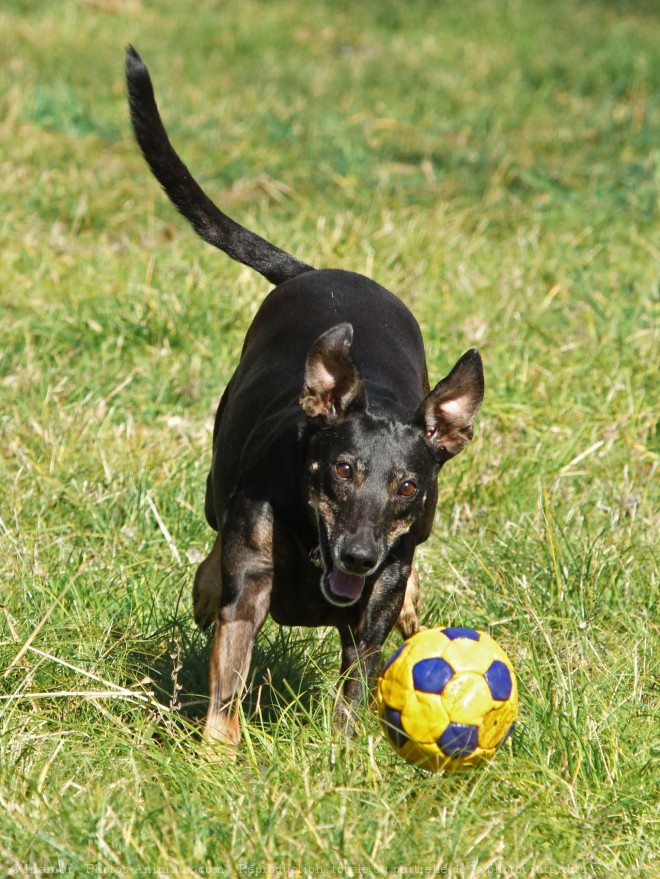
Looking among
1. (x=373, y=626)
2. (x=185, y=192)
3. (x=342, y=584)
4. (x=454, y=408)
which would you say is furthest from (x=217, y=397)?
(x=342, y=584)

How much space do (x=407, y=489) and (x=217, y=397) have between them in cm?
238

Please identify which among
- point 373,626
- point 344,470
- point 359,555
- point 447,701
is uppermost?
point 344,470

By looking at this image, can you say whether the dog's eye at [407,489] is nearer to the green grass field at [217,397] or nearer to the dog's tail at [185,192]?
the green grass field at [217,397]

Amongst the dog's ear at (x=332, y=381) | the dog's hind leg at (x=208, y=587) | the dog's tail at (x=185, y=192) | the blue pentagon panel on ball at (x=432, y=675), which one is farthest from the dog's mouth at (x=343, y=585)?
the dog's tail at (x=185, y=192)

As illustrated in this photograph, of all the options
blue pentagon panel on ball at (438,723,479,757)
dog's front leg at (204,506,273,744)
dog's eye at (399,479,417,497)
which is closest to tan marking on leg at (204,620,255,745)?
dog's front leg at (204,506,273,744)

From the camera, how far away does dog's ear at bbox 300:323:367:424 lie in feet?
12.0

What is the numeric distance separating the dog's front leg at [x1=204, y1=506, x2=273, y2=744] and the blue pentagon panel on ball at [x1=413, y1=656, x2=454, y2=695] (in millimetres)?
632

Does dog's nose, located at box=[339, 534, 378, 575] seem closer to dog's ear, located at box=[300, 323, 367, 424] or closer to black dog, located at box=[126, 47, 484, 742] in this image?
black dog, located at box=[126, 47, 484, 742]

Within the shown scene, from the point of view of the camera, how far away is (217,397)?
5.85m

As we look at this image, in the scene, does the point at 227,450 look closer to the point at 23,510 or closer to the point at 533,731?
the point at 23,510

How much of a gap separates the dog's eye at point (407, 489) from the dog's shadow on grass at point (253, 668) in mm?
653

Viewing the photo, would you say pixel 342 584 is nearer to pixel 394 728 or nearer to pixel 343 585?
pixel 343 585

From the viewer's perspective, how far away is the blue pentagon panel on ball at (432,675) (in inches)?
123

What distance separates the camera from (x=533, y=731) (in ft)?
10.9
